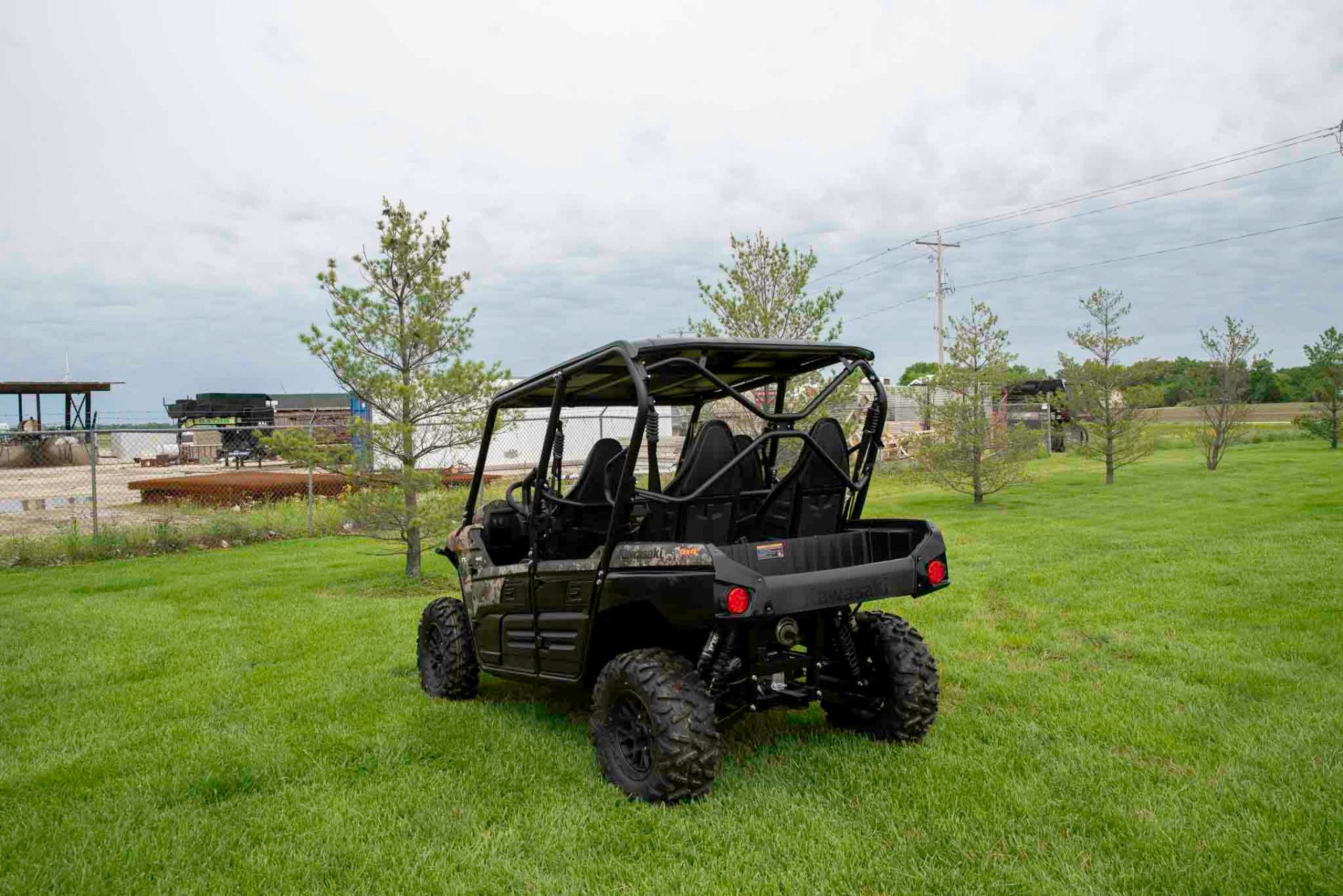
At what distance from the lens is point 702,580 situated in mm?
3922

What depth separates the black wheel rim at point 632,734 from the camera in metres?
4.20

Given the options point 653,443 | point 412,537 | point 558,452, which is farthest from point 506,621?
point 412,537

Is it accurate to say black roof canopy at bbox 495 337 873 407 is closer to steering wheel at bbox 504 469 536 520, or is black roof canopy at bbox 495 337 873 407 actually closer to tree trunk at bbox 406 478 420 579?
steering wheel at bbox 504 469 536 520

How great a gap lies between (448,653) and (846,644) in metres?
2.53

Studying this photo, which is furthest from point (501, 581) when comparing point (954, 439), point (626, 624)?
point (954, 439)

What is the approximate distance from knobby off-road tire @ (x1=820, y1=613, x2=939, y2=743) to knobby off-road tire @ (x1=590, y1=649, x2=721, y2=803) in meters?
1.10

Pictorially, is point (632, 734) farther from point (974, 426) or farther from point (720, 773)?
point (974, 426)

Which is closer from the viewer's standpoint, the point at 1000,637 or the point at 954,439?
the point at 1000,637

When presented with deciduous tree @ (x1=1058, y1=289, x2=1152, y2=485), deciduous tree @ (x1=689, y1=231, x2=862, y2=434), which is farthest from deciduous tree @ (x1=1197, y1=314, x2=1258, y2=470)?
deciduous tree @ (x1=689, y1=231, x2=862, y2=434)

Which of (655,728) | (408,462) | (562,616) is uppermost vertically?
(408,462)

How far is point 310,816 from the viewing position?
400 centimetres

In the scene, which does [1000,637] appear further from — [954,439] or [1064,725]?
[954,439]

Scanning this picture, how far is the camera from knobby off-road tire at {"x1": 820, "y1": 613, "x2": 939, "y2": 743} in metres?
4.68

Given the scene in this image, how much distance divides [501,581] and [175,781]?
1793 millimetres
